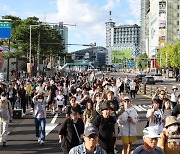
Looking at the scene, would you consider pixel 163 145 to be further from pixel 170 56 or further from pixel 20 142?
pixel 170 56

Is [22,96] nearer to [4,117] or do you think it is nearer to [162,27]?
[4,117]

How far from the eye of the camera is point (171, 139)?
5895mm

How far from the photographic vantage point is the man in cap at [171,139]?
5855mm

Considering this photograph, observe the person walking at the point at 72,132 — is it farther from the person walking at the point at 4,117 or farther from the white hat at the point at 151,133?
the person walking at the point at 4,117

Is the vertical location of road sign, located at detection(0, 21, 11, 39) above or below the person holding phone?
above

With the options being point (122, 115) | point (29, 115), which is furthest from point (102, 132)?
point (29, 115)

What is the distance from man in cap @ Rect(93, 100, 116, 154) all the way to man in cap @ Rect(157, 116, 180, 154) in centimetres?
268

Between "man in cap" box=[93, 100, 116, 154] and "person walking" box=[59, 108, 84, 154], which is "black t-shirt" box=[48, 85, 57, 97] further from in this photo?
"person walking" box=[59, 108, 84, 154]

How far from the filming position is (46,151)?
40.2ft

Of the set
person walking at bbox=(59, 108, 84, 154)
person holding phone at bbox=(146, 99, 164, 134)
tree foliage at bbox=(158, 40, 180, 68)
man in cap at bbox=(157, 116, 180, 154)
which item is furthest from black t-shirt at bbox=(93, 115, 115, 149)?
tree foliage at bbox=(158, 40, 180, 68)

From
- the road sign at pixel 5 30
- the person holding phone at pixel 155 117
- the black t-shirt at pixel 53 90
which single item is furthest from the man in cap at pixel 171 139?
the road sign at pixel 5 30

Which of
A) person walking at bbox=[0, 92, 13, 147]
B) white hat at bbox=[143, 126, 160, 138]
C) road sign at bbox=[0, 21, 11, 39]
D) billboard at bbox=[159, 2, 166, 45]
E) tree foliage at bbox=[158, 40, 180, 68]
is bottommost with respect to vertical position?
person walking at bbox=[0, 92, 13, 147]

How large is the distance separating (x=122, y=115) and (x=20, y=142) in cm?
482

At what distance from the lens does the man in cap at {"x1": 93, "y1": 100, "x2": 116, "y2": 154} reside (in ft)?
28.6
